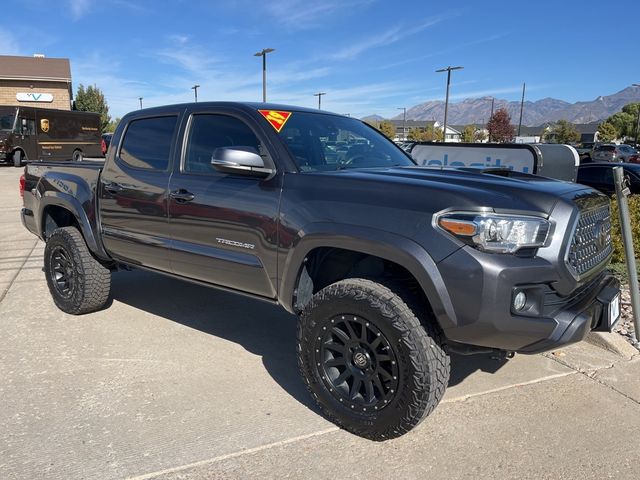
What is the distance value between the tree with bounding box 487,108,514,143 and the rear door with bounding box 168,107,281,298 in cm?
6962

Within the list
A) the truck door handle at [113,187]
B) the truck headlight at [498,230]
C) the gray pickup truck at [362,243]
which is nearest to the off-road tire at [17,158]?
the truck door handle at [113,187]

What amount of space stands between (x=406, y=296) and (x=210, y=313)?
2699 millimetres

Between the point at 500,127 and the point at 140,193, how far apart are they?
7306cm

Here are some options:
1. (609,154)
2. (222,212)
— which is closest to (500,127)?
(609,154)

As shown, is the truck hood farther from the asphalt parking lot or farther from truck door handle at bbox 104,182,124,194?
truck door handle at bbox 104,182,124,194

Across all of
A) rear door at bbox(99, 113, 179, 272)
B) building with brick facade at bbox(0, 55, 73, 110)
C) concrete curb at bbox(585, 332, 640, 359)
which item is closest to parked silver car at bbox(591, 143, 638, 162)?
concrete curb at bbox(585, 332, 640, 359)

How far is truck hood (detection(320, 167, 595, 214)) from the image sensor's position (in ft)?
8.18

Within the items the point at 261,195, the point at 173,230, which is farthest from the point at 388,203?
the point at 173,230

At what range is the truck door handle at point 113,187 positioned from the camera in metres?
4.15

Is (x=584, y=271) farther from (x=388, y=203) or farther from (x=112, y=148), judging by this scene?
(x=112, y=148)

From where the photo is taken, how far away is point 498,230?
2438 mm

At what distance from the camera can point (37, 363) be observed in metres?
3.79

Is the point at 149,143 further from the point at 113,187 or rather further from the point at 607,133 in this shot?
the point at 607,133

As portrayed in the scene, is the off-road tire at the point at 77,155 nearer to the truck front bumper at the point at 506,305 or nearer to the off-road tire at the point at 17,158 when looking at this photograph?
the off-road tire at the point at 17,158
